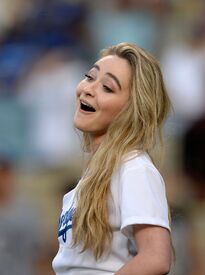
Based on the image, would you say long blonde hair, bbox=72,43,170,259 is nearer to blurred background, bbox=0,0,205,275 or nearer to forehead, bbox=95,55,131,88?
forehead, bbox=95,55,131,88

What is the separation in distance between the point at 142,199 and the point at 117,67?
512mm

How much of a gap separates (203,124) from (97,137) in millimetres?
3078

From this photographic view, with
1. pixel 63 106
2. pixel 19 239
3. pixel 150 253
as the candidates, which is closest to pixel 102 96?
pixel 150 253

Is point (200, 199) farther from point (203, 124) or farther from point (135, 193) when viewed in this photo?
point (135, 193)

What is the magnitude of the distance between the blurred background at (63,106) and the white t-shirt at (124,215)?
251 cm

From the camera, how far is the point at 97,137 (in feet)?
8.79

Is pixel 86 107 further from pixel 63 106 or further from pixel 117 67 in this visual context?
pixel 63 106

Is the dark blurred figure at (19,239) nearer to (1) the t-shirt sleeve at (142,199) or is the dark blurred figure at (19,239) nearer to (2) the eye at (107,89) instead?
(2) the eye at (107,89)

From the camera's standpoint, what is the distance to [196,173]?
221 inches

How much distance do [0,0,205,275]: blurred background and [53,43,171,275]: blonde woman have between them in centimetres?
248

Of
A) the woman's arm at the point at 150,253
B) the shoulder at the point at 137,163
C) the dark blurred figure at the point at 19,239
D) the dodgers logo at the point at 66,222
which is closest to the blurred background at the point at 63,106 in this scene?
the dark blurred figure at the point at 19,239

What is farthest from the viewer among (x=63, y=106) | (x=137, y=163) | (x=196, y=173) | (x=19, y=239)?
(x=63, y=106)

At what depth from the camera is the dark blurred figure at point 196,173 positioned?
17.7 feet

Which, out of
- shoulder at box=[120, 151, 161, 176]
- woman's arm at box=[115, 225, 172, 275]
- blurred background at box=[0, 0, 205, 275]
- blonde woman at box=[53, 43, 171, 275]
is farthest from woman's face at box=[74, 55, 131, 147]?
blurred background at box=[0, 0, 205, 275]
